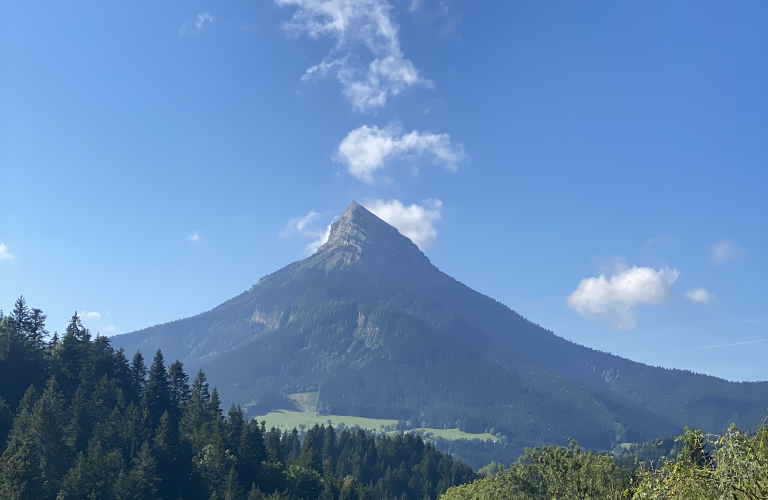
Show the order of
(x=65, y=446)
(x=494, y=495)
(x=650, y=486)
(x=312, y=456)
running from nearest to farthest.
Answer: (x=650, y=486)
(x=494, y=495)
(x=65, y=446)
(x=312, y=456)

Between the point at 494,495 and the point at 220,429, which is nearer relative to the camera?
the point at 494,495

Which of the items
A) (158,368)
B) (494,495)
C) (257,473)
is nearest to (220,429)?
(257,473)

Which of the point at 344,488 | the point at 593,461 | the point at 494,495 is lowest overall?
the point at 344,488

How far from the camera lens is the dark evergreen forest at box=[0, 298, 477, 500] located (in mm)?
90625

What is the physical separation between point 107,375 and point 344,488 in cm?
5265

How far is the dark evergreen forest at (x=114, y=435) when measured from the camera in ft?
297

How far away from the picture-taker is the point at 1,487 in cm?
7675

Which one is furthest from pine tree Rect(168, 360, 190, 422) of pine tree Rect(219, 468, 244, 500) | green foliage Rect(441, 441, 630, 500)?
green foliage Rect(441, 441, 630, 500)

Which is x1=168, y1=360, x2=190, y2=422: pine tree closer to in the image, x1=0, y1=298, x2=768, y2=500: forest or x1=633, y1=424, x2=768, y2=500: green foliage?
x1=0, y1=298, x2=768, y2=500: forest

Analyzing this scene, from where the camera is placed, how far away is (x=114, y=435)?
10800 cm

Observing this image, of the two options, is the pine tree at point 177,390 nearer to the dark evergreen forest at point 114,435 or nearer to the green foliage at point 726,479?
the dark evergreen forest at point 114,435

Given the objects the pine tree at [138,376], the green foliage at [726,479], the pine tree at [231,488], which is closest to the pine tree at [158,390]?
the pine tree at [138,376]

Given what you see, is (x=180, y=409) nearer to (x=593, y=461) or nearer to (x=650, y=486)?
(x=593, y=461)

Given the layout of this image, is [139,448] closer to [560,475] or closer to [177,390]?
[177,390]
